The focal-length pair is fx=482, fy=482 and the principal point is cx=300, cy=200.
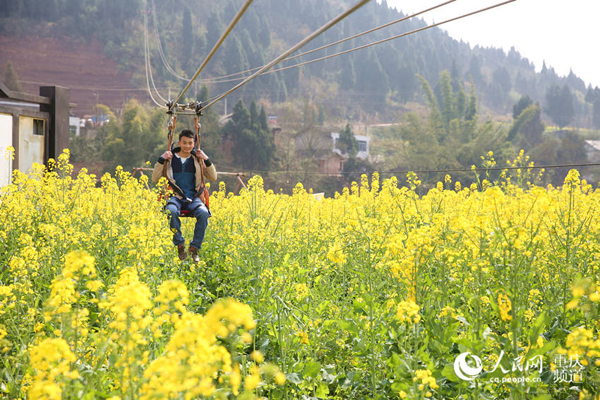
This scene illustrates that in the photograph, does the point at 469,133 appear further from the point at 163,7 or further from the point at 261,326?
the point at 163,7

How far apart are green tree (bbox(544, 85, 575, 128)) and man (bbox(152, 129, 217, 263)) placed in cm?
11609

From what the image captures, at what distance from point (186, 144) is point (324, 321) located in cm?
305

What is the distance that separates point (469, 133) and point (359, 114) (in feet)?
200

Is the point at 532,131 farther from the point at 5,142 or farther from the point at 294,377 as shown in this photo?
the point at 294,377

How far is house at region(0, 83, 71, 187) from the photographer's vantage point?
10.8 metres

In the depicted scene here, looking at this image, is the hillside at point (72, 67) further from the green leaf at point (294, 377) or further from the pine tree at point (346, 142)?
the green leaf at point (294, 377)

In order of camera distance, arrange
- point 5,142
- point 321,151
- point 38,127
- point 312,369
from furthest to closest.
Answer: point 321,151 < point 38,127 < point 5,142 < point 312,369

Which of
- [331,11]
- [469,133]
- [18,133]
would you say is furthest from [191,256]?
[331,11]

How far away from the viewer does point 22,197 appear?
5.80 m

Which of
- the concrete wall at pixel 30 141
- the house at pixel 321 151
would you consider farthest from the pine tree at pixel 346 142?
the concrete wall at pixel 30 141

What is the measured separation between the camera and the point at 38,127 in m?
12.0

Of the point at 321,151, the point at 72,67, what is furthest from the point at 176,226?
the point at 72,67

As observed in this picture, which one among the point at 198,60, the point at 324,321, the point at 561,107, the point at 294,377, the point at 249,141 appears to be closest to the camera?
the point at 294,377

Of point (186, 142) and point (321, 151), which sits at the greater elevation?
point (321, 151)
